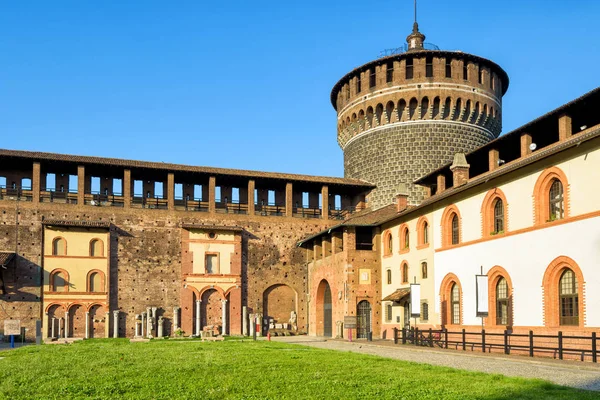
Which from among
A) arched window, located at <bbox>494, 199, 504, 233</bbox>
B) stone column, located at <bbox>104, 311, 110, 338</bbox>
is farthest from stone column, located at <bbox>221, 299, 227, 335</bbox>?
arched window, located at <bbox>494, 199, 504, 233</bbox>

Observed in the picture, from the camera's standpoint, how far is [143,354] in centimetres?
2119

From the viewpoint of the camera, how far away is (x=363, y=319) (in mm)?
38219

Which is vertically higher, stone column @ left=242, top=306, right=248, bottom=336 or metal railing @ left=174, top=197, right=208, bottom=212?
metal railing @ left=174, top=197, right=208, bottom=212

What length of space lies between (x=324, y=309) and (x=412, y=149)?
11.9 m

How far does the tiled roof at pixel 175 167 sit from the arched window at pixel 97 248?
4.66m

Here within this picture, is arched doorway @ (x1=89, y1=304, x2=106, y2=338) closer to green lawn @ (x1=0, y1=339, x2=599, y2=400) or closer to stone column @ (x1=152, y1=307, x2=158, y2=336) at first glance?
stone column @ (x1=152, y1=307, x2=158, y2=336)

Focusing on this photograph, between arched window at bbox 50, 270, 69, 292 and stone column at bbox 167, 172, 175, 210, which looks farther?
stone column at bbox 167, 172, 175, 210

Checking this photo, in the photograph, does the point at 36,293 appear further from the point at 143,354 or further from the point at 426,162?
the point at 426,162

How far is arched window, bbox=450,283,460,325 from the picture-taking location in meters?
29.9

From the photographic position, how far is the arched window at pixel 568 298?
72.0ft

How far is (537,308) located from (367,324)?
1557 cm

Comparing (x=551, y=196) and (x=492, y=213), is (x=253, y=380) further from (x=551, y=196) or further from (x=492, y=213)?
(x=492, y=213)

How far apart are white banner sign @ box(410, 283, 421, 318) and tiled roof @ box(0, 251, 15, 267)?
70.1ft

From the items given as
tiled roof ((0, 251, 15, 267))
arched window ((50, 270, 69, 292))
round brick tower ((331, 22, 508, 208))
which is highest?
round brick tower ((331, 22, 508, 208))
